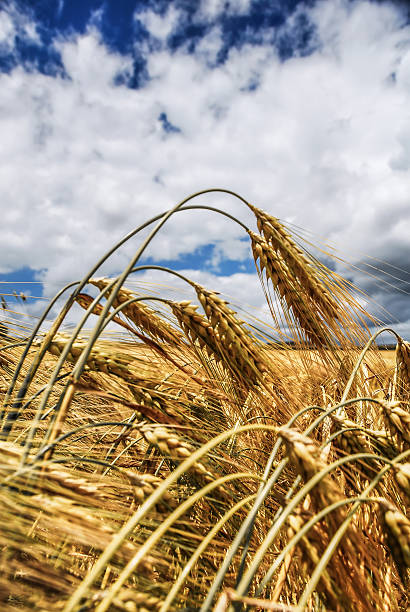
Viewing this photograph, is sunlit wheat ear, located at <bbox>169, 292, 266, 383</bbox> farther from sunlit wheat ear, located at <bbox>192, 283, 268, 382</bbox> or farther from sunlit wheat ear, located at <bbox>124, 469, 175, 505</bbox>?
sunlit wheat ear, located at <bbox>124, 469, 175, 505</bbox>

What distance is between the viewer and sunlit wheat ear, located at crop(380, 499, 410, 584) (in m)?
0.58

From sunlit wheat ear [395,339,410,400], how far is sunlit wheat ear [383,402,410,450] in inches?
32.1

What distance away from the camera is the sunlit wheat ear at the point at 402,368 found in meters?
1.62

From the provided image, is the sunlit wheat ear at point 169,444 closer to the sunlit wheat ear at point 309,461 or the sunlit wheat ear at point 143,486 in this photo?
the sunlit wheat ear at point 143,486

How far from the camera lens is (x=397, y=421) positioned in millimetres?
845

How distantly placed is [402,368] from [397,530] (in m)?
1.24

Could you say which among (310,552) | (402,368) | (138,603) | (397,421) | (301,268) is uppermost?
(301,268)

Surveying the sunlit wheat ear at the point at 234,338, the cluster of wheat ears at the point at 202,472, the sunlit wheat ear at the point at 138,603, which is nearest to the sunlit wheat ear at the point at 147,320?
the cluster of wheat ears at the point at 202,472

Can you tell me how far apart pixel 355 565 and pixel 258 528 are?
0.52 meters

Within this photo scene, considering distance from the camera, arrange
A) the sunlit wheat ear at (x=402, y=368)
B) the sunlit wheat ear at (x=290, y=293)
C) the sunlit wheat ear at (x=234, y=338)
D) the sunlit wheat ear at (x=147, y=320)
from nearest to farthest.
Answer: the sunlit wheat ear at (x=234, y=338) < the sunlit wheat ear at (x=147, y=320) < the sunlit wheat ear at (x=290, y=293) < the sunlit wheat ear at (x=402, y=368)

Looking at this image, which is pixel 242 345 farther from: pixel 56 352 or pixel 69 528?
pixel 69 528

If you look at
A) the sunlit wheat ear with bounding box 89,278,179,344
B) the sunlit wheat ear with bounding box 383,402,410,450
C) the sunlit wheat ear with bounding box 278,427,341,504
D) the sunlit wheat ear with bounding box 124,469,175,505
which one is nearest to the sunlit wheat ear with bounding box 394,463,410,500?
the sunlit wheat ear with bounding box 278,427,341,504

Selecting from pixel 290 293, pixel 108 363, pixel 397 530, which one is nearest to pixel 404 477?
pixel 397 530

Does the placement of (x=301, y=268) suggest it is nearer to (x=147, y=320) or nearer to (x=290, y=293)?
(x=290, y=293)
